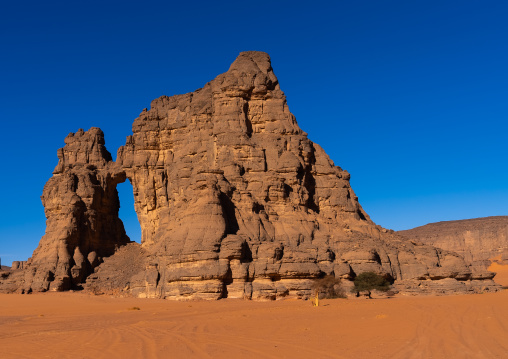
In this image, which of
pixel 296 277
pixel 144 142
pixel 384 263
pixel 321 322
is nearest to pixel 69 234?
pixel 144 142

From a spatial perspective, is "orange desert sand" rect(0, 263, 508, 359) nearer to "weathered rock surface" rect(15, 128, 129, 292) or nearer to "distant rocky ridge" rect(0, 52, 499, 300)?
"distant rocky ridge" rect(0, 52, 499, 300)

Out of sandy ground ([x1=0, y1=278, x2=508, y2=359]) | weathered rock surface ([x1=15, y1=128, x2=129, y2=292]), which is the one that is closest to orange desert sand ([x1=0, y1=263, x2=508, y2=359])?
sandy ground ([x1=0, y1=278, x2=508, y2=359])

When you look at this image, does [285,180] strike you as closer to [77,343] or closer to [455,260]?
[455,260]

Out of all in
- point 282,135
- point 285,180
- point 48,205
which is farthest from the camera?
point 48,205

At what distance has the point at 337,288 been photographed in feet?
109

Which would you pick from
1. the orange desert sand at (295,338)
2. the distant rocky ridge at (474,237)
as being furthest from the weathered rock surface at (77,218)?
the distant rocky ridge at (474,237)

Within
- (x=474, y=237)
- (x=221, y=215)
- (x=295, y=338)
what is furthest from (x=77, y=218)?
(x=474, y=237)

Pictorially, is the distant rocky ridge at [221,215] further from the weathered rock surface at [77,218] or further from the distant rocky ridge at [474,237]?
the distant rocky ridge at [474,237]

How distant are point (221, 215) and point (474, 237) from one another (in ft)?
283

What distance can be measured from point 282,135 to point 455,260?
17.9m

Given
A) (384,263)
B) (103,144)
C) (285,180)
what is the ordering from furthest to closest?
1. (103,144)
2. (285,180)
3. (384,263)

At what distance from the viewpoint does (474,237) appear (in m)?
108

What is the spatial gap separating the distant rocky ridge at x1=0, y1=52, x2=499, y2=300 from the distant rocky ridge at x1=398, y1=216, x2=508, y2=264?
213 ft

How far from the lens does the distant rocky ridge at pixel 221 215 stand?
1367 inches
